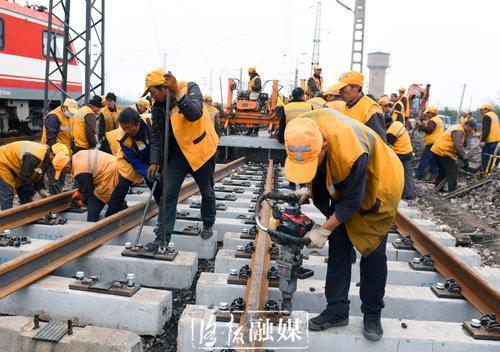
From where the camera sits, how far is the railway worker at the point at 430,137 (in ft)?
35.0

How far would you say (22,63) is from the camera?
42.6 feet

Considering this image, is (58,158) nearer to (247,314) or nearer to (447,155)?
(247,314)

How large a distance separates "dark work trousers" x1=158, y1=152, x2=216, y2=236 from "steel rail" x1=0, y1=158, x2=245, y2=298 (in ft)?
2.10

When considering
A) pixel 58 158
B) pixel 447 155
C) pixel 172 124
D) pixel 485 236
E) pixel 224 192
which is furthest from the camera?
pixel 447 155

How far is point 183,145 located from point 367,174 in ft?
6.72

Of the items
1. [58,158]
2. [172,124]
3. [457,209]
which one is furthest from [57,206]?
[457,209]

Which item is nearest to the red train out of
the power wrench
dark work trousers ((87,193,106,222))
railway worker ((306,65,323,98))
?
railway worker ((306,65,323,98))

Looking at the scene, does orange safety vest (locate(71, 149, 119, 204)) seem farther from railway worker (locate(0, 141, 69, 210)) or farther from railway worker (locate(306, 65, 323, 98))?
railway worker (locate(306, 65, 323, 98))

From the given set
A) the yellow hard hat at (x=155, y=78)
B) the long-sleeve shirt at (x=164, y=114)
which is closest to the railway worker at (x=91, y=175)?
the long-sleeve shirt at (x=164, y=114)

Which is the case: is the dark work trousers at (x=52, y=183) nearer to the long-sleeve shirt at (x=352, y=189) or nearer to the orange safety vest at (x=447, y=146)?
the long-sleeve shirt at (x=352, y=189)

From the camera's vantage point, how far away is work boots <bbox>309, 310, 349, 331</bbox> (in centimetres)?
263

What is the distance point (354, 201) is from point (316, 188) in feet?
1.45

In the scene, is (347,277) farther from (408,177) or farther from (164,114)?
(408,177)

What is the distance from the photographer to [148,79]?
3.49 metres
